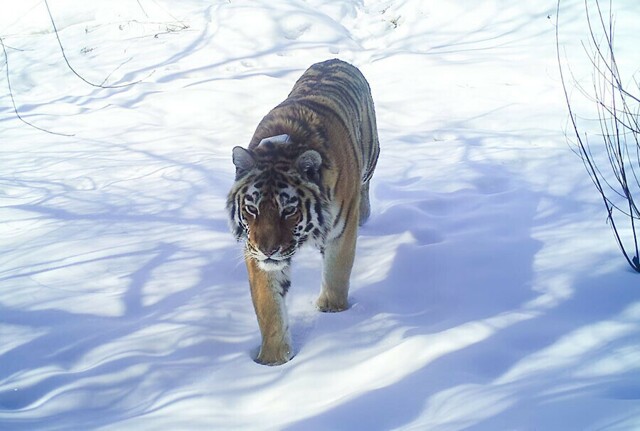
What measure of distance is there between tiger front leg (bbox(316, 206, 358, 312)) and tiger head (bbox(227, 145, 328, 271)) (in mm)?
215

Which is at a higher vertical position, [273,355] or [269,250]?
[269,250]

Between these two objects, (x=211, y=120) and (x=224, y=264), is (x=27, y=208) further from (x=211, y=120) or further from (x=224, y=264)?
(x=211, y=120)

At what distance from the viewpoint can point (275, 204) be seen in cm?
247

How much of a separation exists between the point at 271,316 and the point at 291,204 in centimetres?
55

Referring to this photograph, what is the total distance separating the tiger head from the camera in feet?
8.00

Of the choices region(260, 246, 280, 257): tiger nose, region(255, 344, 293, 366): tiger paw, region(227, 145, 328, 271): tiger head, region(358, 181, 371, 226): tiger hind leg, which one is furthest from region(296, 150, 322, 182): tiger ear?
region(358, 181, 371, 226): tiger hind leg

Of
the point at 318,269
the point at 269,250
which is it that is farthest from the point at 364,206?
the point at 269,250

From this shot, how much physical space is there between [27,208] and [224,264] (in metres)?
1.87

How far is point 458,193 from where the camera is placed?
424cm

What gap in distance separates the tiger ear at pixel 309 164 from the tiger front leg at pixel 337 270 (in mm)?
415

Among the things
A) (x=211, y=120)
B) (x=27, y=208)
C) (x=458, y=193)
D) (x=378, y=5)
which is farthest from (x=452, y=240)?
(x=378, y=5)

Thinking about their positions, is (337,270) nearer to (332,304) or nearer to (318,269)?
(332,304)

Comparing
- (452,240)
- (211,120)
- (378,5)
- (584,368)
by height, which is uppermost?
(378,5)

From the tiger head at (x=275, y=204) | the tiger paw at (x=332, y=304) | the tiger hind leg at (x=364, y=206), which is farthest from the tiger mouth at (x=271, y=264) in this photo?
the tiger hind leg at (x=364, y=206)
